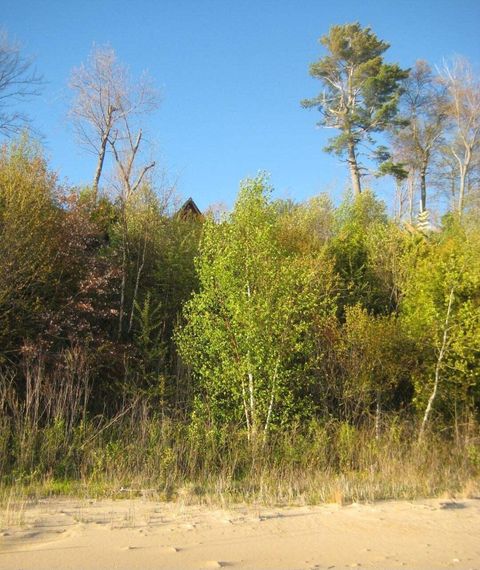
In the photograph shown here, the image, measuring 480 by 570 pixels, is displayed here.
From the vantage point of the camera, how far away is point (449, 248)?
678 inches

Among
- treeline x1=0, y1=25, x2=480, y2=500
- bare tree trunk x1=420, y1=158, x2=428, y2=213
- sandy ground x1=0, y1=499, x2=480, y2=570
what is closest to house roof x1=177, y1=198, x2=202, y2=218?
treeline x1=0, y1=25, x2=480, y2=500

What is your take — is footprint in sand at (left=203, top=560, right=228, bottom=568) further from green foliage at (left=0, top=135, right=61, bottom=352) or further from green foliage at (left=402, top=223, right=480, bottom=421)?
green foliage at (left=402, top=223, right=480, bottom=421)

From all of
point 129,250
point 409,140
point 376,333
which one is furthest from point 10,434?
point 409,140

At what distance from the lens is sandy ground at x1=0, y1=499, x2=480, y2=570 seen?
574cm

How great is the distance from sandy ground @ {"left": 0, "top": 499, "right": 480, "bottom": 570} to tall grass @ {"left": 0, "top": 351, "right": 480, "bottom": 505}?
0.72 metres

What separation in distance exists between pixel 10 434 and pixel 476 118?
1202 inches

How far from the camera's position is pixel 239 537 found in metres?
6.54

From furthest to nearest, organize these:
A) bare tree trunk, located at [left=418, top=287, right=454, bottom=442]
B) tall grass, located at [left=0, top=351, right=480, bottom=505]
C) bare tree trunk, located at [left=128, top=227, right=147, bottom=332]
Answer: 1. bare tree trunk, located at [left=128, top=227, right=147, bottom=332]
2. bare tree trunk, located at [left=418, top=287, right=454, bottom=442]
3. tall grass, located at [left=0, top=351, right=480, bottom=505]

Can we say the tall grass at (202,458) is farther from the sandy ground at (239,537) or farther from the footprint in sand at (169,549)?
the footprint in sand at (169,549)

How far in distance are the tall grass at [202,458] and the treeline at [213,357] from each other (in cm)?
5

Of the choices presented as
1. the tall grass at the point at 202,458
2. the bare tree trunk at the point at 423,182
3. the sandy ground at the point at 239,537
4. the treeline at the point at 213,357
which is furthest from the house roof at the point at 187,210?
the bare tree trunk at the point at 423,182

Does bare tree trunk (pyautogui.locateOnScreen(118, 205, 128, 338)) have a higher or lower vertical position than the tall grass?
higher

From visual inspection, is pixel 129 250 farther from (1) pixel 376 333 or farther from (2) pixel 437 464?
(2) pixel 437 464

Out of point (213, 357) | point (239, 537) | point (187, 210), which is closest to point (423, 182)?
point (187, 210)
